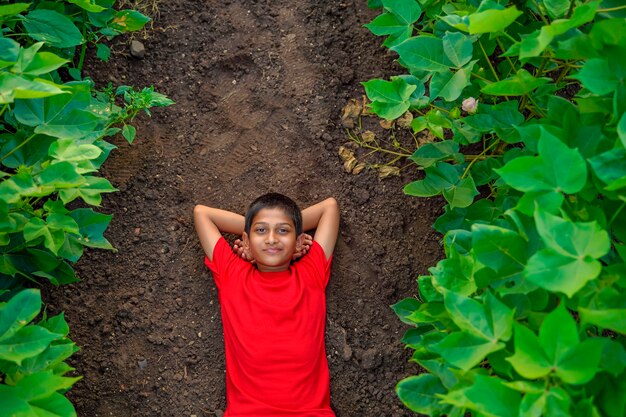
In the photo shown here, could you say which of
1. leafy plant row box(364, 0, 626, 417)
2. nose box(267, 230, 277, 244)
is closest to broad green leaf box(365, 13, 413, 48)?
leafy plant row box(364, 0, 626, 417)

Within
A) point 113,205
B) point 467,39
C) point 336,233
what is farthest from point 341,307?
point 467,39

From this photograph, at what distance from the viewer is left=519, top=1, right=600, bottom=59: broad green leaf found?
5.41 feet

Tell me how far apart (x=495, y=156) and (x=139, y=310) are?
1.47 metres

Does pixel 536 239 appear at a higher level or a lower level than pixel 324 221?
higher

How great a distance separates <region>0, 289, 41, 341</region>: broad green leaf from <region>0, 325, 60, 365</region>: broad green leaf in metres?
0.02

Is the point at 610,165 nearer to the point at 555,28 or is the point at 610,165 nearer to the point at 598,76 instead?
the point at 598,76

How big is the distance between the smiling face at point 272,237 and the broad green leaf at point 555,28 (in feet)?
4.16

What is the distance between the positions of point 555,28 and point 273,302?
60.4 inches

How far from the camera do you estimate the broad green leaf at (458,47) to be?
209 centimetres

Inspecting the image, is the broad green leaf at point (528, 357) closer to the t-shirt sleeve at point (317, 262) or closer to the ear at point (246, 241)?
the t-shirt sleeve at point (317, 262)

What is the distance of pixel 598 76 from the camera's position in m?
1.70

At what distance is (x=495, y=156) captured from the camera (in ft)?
8.37

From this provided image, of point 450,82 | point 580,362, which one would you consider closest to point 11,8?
point 450,82

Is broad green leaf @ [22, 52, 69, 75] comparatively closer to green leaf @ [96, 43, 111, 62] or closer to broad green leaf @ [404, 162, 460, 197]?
green leaf @ [96, 43, 111, 62]
